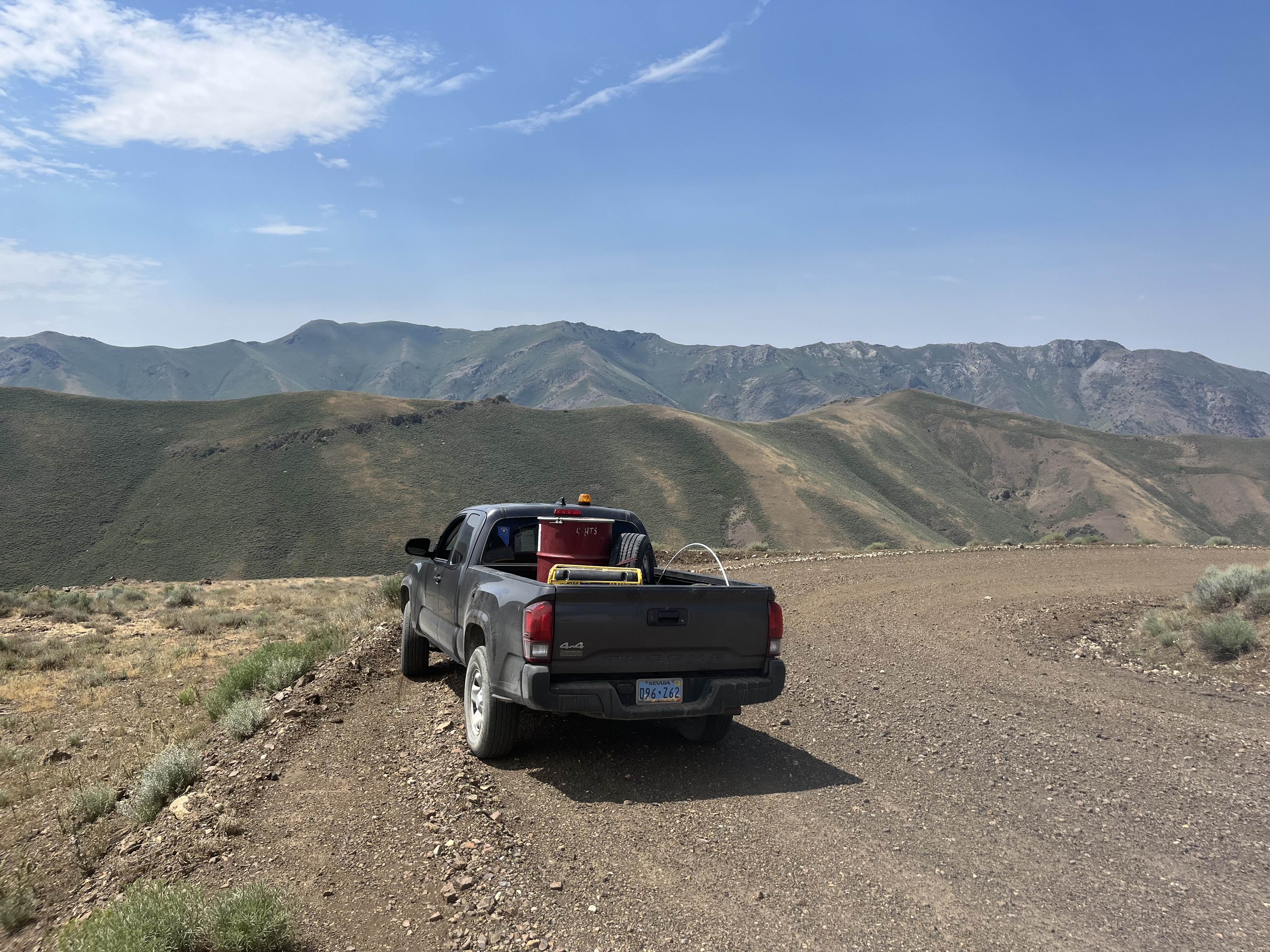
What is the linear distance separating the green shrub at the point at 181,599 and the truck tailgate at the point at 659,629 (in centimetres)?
1822

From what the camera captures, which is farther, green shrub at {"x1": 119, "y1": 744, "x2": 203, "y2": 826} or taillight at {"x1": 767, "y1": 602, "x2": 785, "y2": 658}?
taillight at {"x1": 767, "y1": 602, "x2": 785, "y2": 658}

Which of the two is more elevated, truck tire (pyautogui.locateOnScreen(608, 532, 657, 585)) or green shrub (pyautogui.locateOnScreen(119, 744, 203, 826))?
truck tire (pyautogui.locateOnScreen(608, 532, 657, 585))

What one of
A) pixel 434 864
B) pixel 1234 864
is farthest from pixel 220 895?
pixel 1234 864

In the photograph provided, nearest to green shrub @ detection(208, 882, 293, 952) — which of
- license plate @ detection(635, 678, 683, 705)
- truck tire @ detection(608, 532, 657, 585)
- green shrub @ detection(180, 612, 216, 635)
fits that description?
license plate @ detection(635, 678, 683, 705)

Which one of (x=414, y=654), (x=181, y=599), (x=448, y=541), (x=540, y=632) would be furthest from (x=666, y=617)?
(x=181, y=599)

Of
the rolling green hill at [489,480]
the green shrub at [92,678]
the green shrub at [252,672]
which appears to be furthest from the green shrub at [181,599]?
the rolling green hill at [489,480]

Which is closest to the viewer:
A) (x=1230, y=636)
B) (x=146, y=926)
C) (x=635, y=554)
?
(x=146, y=926)

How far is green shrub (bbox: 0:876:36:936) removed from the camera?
4.46 m

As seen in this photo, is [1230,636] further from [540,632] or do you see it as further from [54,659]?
[54,659]

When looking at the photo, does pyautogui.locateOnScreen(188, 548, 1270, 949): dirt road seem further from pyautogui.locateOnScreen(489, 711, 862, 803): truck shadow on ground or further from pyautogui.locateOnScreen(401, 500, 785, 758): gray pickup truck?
pyautogui.locateOnScreen(401, 500, 785, 758): gray pickup truck

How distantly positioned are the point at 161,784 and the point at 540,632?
3222 mm

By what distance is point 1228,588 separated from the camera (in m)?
11.1

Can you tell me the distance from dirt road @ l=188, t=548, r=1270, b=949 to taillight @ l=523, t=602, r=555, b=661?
93 centimetres

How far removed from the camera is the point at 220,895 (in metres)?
3.65
